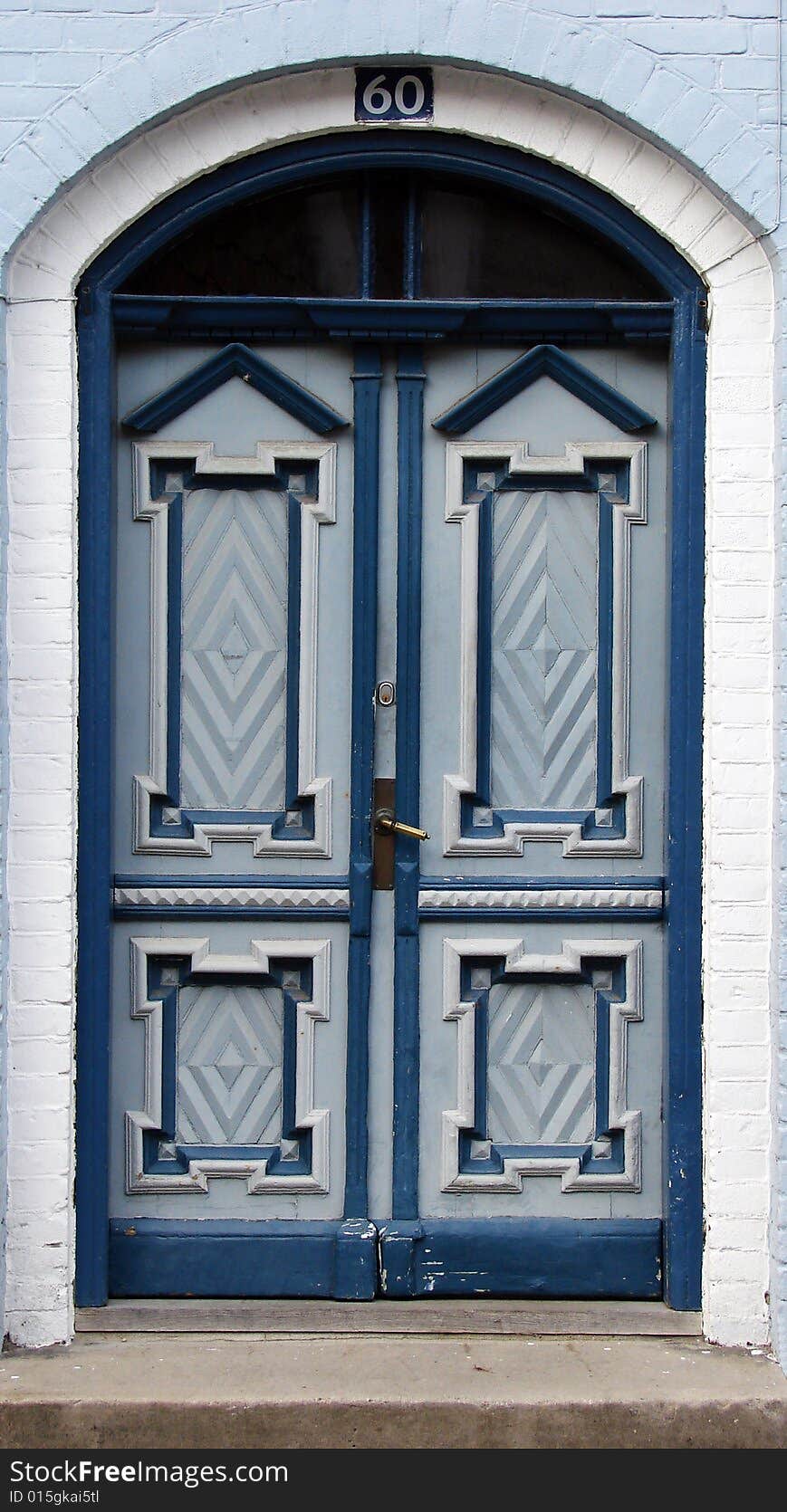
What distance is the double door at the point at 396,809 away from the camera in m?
3.76

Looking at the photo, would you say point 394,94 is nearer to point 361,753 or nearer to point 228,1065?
point 361,753

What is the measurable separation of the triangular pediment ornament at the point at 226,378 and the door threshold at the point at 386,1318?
94.0 inches

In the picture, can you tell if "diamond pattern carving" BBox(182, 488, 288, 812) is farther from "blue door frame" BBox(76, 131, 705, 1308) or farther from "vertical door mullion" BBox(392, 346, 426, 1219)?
"vertical door mullion" BBox(392, 346, 426, 1219)

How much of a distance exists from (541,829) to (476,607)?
64 centimetres

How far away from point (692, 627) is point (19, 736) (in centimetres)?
178

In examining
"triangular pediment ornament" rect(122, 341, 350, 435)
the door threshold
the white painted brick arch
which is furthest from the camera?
"triangular pediment ornament" rect(122, 341, 350, 435)

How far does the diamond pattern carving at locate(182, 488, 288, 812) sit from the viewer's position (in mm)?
3777

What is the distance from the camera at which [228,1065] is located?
378cm

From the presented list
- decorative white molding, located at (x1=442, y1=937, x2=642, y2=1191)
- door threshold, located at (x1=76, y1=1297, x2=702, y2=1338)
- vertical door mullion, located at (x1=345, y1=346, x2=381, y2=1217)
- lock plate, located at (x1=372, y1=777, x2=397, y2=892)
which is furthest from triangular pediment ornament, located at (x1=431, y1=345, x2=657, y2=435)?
door threshold, located at (x1=76, y1=1297, x2=702, y2=1338)

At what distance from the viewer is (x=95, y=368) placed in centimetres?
359

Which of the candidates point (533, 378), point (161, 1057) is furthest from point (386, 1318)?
point (533, 378)

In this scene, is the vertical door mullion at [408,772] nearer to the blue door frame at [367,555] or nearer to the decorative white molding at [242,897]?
the blue door frame at [367,555]

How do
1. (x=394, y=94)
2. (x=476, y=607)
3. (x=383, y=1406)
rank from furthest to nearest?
1. (x=476, y=607)
2. (x=394, y=94)
3. (x=383, y=1406)

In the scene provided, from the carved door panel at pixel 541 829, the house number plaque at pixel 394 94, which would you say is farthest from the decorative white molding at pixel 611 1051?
the house number plaque at pixel 394 94
